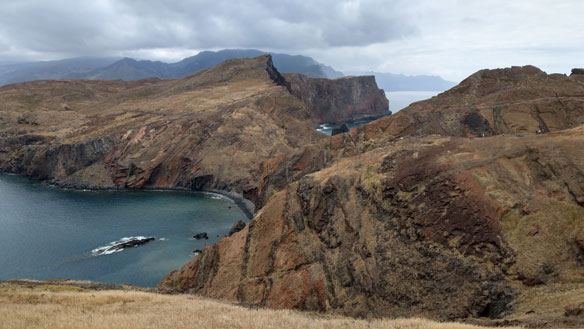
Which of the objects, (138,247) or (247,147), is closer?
(138,247)

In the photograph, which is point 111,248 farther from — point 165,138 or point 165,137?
point 165,137

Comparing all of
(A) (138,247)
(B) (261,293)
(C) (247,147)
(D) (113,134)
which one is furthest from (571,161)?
Result: (D) (113,134)

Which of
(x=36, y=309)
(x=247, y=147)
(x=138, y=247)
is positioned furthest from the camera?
(x=247, y=147)

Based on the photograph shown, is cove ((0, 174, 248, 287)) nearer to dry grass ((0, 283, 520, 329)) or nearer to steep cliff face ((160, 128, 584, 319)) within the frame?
steep cliff face ((160, 128, 584, 319))

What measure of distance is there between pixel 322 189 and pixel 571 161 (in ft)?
66.3

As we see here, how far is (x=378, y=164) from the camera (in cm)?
3653

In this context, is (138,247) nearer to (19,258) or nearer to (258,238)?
(19,258)

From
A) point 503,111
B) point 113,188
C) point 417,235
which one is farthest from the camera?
point 113,188

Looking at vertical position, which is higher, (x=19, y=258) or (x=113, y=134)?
(x=113, y=134)

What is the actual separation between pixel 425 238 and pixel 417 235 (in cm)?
71

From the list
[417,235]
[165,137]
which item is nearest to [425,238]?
[417,235]

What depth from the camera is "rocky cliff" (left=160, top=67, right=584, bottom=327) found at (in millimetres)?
23156

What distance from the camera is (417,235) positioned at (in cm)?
2875

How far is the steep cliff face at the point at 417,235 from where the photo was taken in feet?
78.8
